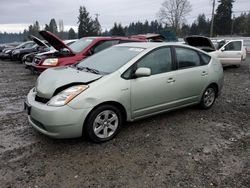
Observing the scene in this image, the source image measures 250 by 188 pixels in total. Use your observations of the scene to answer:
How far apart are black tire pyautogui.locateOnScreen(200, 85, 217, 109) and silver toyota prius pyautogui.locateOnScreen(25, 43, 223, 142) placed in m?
0.12

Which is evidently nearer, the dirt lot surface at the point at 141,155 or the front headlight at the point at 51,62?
the dirt lot surface at the point at 141,155

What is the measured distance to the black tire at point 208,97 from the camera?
5.55 metres

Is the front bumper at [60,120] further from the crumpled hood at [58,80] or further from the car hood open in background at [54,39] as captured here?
the car hood open in background at [54,39]

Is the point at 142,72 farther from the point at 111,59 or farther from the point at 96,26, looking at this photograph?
the point at 96,26

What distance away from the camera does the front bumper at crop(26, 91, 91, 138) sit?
355 cm

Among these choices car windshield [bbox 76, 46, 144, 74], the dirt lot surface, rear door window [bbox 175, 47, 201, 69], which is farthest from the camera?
rear door window [bbox 175, 47, 201, 69]

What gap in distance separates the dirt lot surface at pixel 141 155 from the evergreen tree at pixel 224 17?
60.5 meters

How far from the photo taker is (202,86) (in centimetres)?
536

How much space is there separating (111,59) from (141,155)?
185 centimetres

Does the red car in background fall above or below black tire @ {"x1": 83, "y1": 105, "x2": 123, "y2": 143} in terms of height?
above

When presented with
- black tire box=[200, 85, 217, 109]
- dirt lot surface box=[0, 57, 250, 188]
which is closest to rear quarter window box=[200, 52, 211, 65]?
black tire box=[200, 85, 217, 109]

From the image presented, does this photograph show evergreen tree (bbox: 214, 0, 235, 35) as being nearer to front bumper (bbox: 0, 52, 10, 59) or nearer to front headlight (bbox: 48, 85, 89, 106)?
front bumper (bbox: 0, 52, 10, 59)

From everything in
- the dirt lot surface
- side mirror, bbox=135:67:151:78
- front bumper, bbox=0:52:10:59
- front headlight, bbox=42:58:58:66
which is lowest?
the dirt lot surface

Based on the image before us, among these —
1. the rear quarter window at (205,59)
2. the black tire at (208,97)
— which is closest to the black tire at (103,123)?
the black tire at (208,97)
